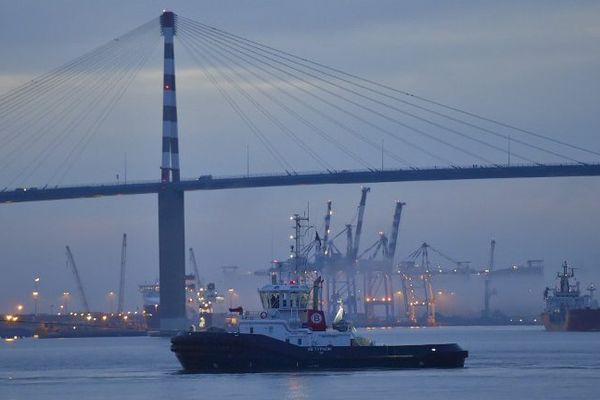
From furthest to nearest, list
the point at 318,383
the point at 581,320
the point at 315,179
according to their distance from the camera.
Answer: the point at 581,320
the point at 315,179
the point at 318,383

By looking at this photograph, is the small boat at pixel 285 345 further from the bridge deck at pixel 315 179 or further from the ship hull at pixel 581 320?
the ship hull at pixel 581 320

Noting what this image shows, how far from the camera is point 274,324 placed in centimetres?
5491

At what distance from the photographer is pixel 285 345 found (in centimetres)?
5472

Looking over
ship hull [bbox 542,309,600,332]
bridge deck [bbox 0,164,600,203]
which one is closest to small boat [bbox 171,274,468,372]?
bridge deck [bbox 0,164,600,203]

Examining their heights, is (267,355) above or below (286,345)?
below

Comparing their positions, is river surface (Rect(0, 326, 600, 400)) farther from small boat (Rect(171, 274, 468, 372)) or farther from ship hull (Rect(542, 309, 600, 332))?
ship hull (Rect(542, 309, 600, 332))

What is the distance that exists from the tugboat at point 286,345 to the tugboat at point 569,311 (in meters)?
74.2

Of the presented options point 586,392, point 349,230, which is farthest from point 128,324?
point 586,392

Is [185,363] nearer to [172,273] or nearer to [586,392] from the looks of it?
[586,392]

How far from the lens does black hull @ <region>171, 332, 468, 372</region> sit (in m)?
54.6

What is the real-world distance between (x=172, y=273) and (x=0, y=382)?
4617cm

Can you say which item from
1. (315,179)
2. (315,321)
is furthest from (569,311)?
(315,321)

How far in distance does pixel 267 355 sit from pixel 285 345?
74 centimetres

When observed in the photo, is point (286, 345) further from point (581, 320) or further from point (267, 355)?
point (581, 320)
